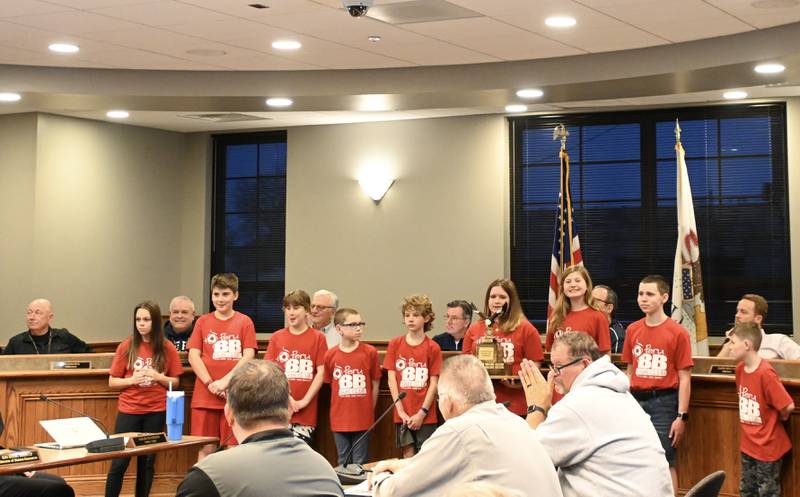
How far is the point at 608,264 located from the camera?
1045 centimetres

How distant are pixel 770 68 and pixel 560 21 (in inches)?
63.0

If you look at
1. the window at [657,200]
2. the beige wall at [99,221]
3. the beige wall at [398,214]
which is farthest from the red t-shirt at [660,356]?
the beige wall at [99,221]

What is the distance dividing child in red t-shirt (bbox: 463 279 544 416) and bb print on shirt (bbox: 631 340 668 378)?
603 mm

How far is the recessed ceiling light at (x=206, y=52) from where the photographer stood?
7730 mm

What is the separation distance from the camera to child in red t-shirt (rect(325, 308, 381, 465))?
6.89 m

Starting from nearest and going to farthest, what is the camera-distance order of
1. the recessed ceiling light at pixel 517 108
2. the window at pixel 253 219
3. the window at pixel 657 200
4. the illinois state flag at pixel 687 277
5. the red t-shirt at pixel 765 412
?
the red t-shirt at pixel 765 412 < the illinois state flag at pixel 687 277 < the window at pixel 657 200 < the recessed ceiling light at pixel 517 108 < the window at pixel 253 219

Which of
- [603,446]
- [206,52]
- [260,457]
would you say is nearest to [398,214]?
[206,52]

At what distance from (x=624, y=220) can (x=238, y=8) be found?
17.0ft

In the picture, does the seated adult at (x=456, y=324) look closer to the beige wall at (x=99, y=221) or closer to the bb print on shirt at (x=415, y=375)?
the bb print on shirt at (x=415, y=375)

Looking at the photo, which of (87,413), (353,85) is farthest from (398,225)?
(87,413)

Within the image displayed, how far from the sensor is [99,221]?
11.1m

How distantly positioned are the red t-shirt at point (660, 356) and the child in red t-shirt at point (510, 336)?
24.3 inches

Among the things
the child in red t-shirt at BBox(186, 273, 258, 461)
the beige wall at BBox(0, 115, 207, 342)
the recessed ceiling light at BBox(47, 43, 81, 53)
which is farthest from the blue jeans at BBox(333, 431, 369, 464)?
the beige wall at BBox(0, 115, 207, 342)

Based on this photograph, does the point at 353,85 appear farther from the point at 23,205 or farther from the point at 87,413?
the point at 23,205
